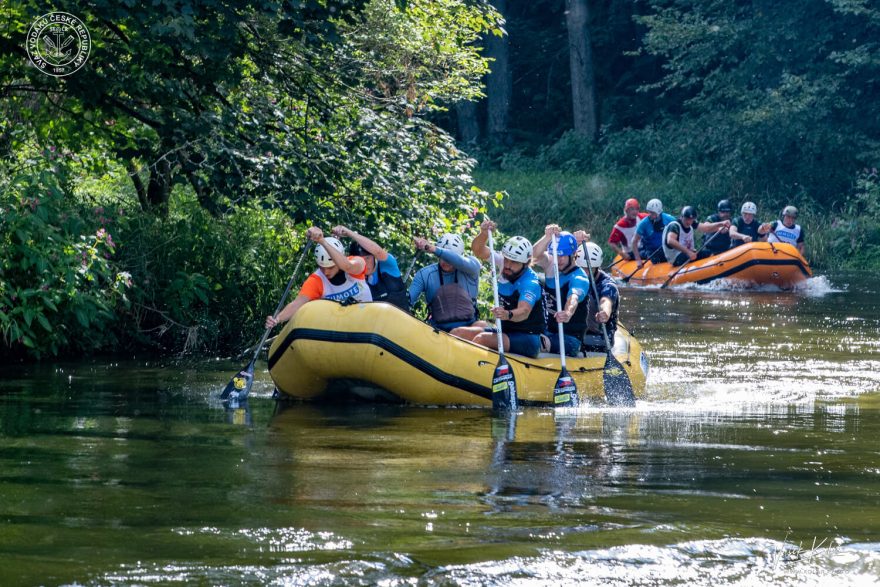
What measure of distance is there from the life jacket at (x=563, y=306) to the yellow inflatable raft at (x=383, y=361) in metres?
1.02

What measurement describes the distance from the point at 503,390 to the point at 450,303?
1.05 m

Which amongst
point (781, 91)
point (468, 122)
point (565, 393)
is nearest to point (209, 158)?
point (565, 393)

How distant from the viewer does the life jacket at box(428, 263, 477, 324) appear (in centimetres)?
1148

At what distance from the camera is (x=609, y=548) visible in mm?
6055

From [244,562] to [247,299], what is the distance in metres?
8.36

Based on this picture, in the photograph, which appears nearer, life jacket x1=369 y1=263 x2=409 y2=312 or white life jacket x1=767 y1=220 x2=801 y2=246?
life jacket x1=369 y1=263 x2=409 y2=312

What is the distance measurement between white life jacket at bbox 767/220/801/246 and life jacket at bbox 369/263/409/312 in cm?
1391

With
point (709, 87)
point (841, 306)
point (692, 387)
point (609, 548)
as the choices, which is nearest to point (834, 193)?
point (709, 87)

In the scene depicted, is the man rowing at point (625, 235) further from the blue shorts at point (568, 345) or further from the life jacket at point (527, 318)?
the life jacket at point (527, 318)

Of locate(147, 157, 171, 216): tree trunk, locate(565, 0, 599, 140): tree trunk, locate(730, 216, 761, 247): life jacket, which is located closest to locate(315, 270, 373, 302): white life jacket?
locate(147, 157, 171, 216): tree trunk

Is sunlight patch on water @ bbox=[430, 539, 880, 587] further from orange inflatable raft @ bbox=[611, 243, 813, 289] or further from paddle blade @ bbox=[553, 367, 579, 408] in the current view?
orange inflatable raft @ bbox=[611, 243, 813, 289]

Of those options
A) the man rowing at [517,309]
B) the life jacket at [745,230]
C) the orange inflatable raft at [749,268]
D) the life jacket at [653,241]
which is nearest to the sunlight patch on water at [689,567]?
the man rowing at [517,309]

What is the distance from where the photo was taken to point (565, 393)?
11039mm

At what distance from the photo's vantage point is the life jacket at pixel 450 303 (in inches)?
452
